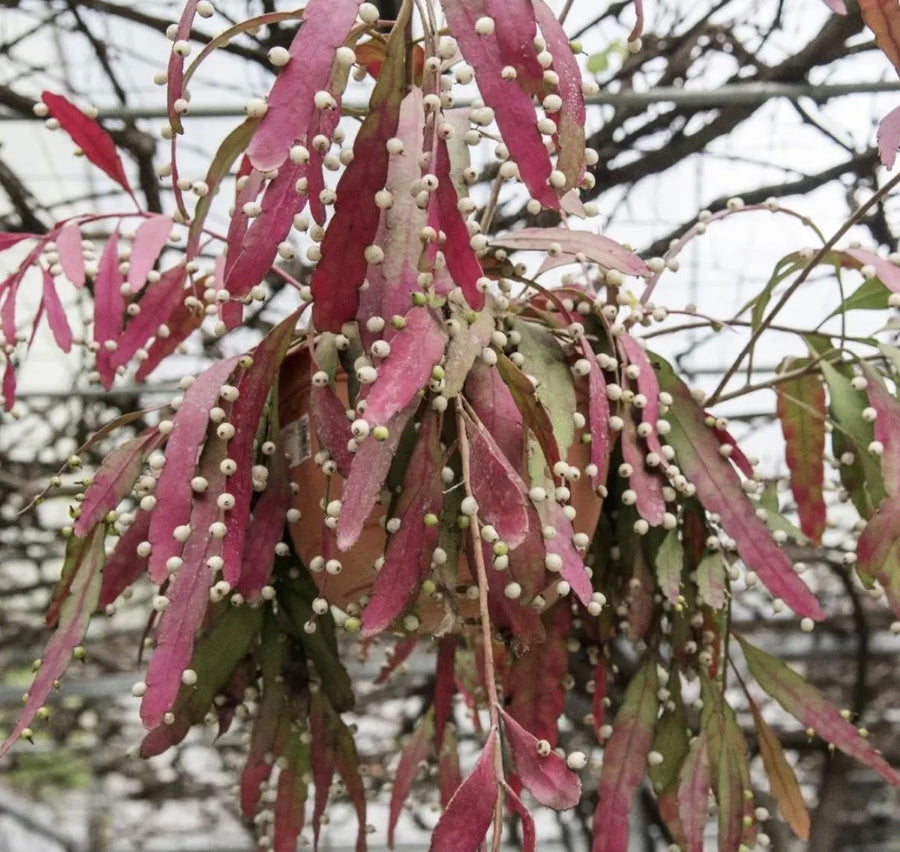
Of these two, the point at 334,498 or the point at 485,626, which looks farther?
the point at 334,498

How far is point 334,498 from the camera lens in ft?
2.41

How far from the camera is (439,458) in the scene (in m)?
0.61

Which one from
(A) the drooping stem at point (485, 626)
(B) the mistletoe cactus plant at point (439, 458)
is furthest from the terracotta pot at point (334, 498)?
(A) the drooping stem at point (485, 626)

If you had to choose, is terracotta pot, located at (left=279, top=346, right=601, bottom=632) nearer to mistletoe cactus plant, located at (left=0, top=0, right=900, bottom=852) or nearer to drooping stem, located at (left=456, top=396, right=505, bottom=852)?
mistletoe cactus plant, located at (left=0, top=0, right=900, bottom=852)

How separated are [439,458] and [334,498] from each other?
14 centimetres

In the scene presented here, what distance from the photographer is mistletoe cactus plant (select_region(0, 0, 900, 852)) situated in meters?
0.55

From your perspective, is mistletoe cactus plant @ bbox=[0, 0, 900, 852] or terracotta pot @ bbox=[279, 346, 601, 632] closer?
mistletoe cactus plant @ bbox=[0, 0, 900, 852]

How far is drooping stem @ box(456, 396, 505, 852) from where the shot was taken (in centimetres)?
50

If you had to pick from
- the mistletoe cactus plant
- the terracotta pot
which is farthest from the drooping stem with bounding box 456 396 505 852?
the terracotta pot

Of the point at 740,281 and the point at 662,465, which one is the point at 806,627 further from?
the point at 740,281

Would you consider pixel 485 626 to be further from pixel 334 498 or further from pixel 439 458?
pixel 334 498

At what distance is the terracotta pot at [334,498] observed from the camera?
73cm

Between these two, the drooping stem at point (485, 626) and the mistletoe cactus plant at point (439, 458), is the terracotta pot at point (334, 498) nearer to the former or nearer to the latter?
the mistletoe cactus plant at point (439, 458)

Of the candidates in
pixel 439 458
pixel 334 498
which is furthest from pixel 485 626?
pixel 334 498
